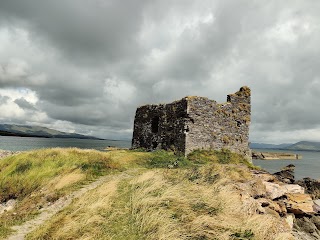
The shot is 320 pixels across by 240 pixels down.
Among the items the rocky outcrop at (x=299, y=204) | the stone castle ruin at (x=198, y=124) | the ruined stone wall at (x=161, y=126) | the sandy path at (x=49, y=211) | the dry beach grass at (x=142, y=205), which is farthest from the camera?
the ruined stone wall at (x=161, y=126)

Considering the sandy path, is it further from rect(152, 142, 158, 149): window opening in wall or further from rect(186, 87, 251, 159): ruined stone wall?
rect(152, 142, 158, 149): window opening in wall

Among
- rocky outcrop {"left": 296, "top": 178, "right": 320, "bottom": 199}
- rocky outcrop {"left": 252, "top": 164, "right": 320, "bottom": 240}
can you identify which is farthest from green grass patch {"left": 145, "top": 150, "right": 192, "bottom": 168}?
rocky outcrop {"left": 296, "top": 178, "right": 320, "bottom": 199}

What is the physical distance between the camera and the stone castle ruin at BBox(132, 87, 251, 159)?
23.7 m

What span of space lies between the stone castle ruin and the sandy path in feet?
29.4

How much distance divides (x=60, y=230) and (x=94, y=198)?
2631mm

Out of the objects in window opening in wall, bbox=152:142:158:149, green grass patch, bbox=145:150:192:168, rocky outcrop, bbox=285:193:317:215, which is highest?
window opening in wall, bbox=152:142:158:149

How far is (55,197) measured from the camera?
13.4 meters

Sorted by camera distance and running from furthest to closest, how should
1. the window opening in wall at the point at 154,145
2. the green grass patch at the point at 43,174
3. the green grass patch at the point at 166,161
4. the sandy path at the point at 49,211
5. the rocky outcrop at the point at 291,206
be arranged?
the window opening in wall at the point at 154,145, the green grass patch at the point at 166,161, the rocky outcrop at the point at 291,206, the green grass patch at the point at 43,174, the sandy path at the point at 49,211

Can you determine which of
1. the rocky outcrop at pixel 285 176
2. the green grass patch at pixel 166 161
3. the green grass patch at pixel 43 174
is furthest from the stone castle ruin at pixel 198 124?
the green grass patch at pixel 43 174

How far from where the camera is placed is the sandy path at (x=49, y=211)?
9.67 meters

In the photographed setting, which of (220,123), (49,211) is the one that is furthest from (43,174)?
(220,123)

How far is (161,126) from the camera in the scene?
2628cm

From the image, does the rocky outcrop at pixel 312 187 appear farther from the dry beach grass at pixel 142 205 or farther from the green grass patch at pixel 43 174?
the green grass patch at pixel 43 174

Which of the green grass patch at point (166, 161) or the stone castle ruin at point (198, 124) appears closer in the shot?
the green grass patch at point (166, 161)
